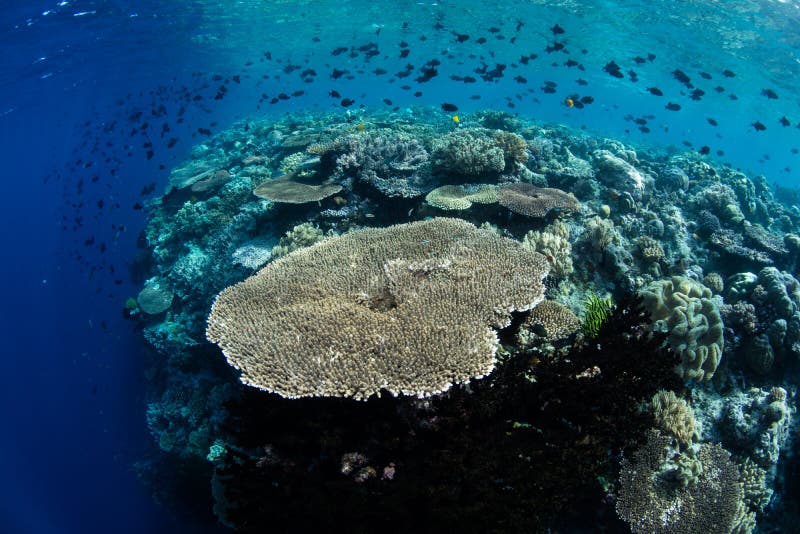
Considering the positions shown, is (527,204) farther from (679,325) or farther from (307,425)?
(307,425)

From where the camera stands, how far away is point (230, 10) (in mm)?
34312

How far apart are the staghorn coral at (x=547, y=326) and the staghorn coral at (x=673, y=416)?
50.5 inches

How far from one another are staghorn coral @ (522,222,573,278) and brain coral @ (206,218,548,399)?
1.40 metres

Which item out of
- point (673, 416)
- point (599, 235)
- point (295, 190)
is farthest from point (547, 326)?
point (295, 190)

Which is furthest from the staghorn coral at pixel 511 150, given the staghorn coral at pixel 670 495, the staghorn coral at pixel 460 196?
the staghorn coral at pixel 670 495

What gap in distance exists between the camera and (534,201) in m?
8.14

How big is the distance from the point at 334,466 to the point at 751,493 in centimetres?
550

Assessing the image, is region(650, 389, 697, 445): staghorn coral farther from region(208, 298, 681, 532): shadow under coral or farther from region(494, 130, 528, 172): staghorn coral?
region(494, 130, 528, 172): staghorn coral

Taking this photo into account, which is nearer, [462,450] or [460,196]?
[462,450]

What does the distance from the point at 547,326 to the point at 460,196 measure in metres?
3.92

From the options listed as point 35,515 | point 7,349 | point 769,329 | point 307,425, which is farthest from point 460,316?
point 7,349

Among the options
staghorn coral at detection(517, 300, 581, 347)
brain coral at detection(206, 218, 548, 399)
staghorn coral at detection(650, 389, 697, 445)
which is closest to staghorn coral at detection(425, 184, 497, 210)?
brain coral at detection(206, 218, 548, 399)

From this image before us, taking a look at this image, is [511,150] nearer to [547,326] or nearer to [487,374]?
[547,326]

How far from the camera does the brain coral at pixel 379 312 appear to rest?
3750 mm
